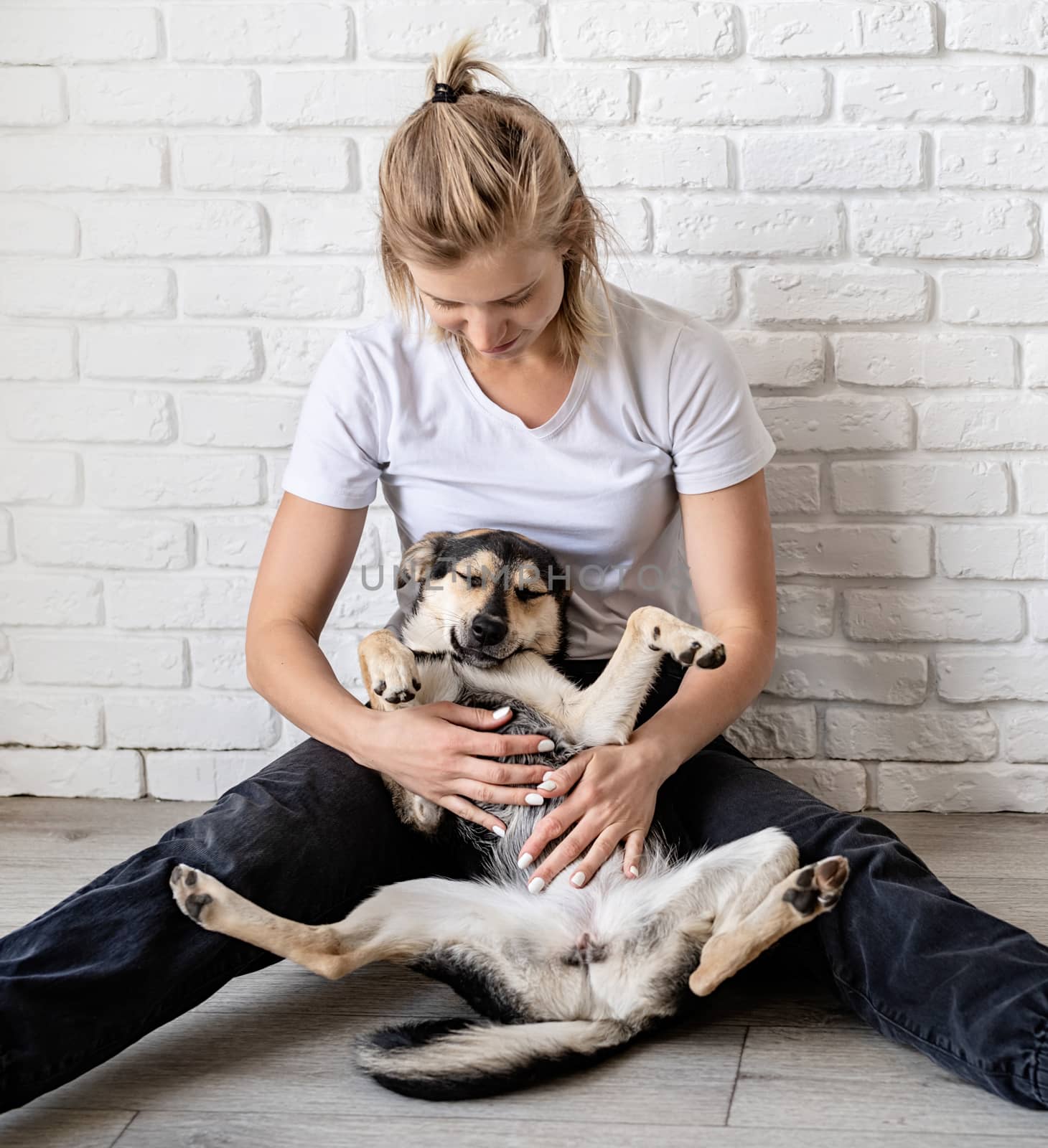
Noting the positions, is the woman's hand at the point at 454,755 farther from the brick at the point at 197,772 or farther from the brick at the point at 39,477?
the brick at the point at 39,477

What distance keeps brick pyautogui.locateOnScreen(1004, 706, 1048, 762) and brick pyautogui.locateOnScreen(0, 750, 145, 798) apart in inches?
71.2

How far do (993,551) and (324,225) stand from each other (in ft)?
4.73

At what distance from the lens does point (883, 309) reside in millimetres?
2178

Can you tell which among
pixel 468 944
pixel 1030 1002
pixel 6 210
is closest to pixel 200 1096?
pixel 468 944

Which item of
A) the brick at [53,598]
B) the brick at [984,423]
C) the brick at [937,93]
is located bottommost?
the brick at [53,598]

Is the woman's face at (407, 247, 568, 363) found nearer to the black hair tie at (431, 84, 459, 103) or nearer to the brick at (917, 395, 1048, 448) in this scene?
the black hair tie at (431, 84, 459, 103)

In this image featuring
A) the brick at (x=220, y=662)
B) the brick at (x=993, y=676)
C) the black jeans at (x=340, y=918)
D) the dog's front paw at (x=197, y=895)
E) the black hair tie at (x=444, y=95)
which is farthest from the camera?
the brick at (x=220, y=662)

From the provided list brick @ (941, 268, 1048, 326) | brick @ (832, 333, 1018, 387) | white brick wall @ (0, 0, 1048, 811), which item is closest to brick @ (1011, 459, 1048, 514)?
white brick wall @ (0, 0, 1048, 811)

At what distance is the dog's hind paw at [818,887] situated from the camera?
142cm

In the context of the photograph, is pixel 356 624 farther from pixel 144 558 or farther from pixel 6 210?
pixel 6 210

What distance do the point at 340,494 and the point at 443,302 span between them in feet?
1.39

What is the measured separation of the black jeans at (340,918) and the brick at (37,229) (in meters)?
1.20

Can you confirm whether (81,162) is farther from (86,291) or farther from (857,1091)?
(857,1091)

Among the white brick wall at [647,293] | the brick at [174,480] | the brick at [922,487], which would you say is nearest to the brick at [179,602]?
the white brick wall at [647,293]
